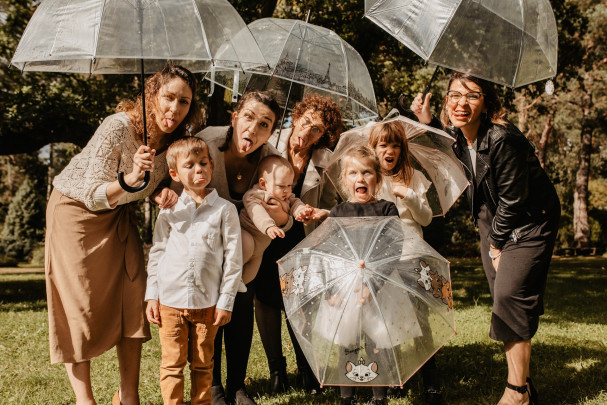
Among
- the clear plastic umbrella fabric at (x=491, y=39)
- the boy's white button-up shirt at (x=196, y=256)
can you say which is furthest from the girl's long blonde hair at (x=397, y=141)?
the boy's white button-up shirt at (x=196, y=256)

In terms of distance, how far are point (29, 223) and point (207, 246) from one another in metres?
30.3

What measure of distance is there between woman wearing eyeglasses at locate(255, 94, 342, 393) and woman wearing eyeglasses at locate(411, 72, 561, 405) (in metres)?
0.98

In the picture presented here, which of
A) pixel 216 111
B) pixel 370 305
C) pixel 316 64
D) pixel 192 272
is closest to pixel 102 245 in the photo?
pixel 192 272

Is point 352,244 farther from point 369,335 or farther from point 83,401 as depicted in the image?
point 83,401

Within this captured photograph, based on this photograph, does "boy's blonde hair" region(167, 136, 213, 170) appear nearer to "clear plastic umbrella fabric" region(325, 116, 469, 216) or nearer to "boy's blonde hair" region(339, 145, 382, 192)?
"boy's blonde hair" region(339, 145, 382, 192)

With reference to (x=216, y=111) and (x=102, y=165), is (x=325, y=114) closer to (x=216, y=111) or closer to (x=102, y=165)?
(x=102, y=165)

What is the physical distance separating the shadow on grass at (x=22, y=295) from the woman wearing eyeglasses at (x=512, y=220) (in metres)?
8.50

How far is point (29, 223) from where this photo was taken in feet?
97.6

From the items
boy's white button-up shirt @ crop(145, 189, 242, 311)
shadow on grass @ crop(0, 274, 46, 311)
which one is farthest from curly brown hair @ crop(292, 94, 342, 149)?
shadow on grass @ crop(0, 274, 46, 311)

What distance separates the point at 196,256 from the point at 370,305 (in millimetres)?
1113

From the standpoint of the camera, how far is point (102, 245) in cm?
339

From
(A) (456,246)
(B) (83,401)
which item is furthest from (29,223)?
(B) (83,401)

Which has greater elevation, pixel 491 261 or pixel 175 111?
pixel 175 111

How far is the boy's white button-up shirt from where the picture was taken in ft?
10.7
